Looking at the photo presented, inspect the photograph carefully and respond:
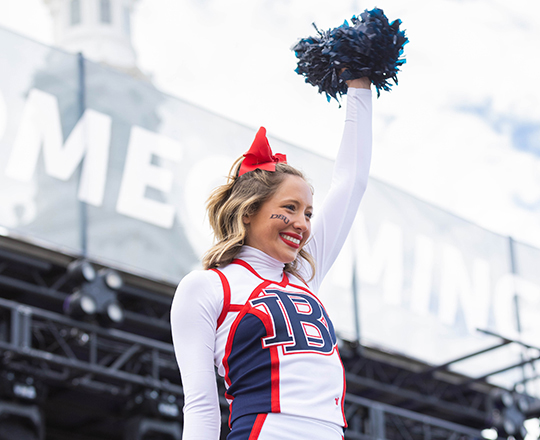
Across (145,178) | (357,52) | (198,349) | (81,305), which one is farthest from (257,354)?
(145,178)

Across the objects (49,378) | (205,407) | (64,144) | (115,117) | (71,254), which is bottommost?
(205,407)

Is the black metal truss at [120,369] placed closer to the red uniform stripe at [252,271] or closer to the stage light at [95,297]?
the stage light at [95,297]

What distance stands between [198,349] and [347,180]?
1.84ft

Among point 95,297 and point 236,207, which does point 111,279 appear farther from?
point 236,207

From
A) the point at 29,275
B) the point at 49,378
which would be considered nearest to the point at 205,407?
the point at 49,378

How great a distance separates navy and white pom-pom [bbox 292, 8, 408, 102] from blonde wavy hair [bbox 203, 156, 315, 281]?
26cm

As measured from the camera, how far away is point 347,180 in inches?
72.7

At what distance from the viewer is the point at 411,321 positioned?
28.9 ft

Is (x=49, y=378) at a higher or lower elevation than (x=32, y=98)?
lower

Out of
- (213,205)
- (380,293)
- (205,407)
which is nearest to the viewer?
(205,407)

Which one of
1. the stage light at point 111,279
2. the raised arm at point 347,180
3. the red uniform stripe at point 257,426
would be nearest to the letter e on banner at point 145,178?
the stage light at point 111,279

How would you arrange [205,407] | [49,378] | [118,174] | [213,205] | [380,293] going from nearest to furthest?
[205,407], [213,205], [49,378], [118,174], [380,293]

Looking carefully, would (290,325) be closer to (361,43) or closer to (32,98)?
(361,43)

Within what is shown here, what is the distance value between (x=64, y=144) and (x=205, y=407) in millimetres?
5482
